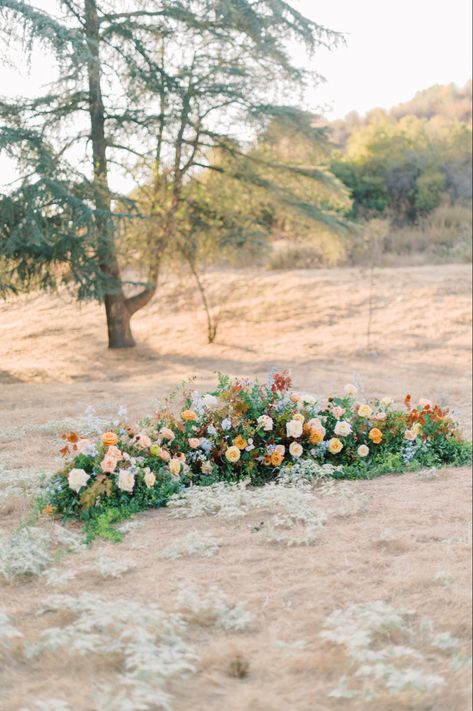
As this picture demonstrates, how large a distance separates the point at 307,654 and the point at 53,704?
0.78 meters

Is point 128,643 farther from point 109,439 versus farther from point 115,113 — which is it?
point 115,113

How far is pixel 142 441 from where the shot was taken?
4.64 meters

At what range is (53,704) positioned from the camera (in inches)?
92.1

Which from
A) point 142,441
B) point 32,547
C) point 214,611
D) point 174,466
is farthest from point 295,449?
point 214,611

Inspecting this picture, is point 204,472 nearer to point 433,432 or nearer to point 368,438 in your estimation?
point 368,438

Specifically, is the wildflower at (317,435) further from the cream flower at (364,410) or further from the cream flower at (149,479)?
the cream flower at (149,479)

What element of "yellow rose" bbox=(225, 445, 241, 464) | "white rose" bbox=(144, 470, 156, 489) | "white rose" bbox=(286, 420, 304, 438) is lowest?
"white rose" bbox=(144, 470, 156, 489)

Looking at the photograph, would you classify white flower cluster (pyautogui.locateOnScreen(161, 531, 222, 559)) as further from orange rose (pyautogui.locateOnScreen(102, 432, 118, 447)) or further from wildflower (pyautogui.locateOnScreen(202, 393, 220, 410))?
wildflower (pyautogui.locateOnScreen(202, 393, 220, 410))

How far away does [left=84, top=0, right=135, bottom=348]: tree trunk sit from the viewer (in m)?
10.1

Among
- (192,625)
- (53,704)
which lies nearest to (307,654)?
(192,625)

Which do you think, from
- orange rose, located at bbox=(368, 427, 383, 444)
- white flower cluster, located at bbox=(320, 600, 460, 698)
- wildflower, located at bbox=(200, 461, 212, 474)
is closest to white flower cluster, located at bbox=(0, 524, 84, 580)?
wildflower, located at bbox=(200, 461, 212, 474)

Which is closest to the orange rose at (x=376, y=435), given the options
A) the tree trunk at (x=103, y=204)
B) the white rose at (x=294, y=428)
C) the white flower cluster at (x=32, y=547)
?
the white rose at (x=294, y=428)

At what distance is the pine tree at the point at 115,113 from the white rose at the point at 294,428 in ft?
17.5

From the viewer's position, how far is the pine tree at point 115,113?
9812mm
